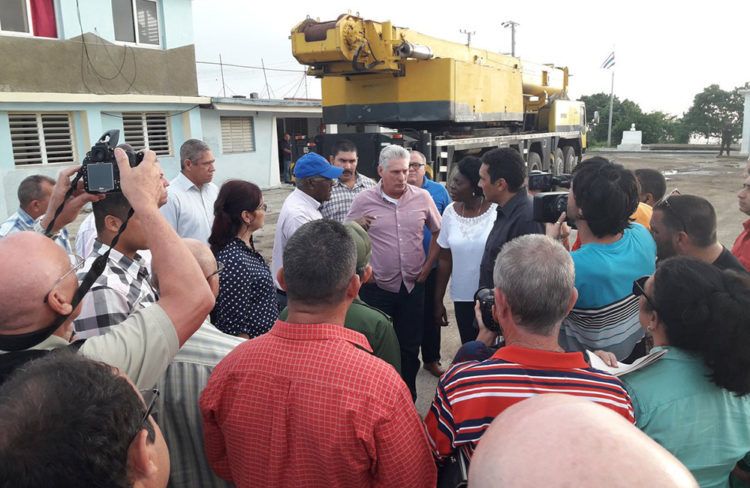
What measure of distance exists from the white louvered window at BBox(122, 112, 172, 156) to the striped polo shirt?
44.9 ft

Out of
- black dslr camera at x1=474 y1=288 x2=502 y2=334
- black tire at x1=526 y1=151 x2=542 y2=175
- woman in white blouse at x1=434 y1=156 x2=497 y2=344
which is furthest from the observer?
black tire at x1=526 y1=151 x2=542 y2=175

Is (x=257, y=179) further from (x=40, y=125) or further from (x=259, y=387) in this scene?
(x=259, y=387)

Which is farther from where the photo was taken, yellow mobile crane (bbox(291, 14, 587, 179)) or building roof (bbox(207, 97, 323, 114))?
building roof (bbox(207, 97, 323, 114))

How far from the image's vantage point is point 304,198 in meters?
3.88

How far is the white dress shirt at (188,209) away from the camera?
13.7ft

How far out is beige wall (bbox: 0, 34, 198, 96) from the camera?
11211mm

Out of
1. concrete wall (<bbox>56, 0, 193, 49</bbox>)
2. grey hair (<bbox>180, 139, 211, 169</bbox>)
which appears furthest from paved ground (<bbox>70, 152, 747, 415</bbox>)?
concrete wall (<bbox>56, 0, 193, 49</bbox>)

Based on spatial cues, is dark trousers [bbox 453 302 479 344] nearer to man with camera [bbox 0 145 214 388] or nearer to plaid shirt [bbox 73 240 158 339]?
plaid shirt [bbox 73 240 158 339]

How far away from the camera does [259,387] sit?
1559mm

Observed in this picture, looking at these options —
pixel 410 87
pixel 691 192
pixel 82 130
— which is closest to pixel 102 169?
pixel 410 87

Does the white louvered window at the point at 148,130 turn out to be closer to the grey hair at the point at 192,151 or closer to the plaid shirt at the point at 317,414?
the grey hair at the point at 192,151

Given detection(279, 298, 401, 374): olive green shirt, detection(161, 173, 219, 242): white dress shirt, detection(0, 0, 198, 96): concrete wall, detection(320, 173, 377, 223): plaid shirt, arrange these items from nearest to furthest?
detection(279, 298, 401, 374): olive green shirt, detection(161, 173, 219, 242): white dress shirt, detection(320, 173, 377, 223): plaid shirt, detection(0, 0, 198, 96): concrete wall

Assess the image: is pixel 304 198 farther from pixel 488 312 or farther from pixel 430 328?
pixel 488 312

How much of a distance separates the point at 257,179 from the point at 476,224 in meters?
14.7
